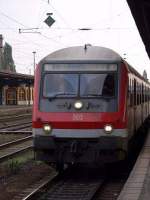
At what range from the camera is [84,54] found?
11.7 m

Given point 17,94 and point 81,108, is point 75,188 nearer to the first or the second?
point 81,108

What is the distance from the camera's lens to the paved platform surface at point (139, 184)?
8016 mm

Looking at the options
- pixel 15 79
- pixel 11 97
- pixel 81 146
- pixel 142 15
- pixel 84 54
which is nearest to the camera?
pixel 81 146

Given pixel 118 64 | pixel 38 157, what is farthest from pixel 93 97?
pixel 38 157

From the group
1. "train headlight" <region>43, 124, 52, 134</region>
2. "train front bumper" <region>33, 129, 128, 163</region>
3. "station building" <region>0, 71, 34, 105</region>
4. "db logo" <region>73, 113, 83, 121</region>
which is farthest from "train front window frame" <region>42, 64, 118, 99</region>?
"station building" <region>0, 71, 34, 105</region>

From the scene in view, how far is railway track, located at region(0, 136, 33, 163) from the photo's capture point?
14764 mm

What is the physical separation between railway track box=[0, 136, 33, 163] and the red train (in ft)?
10.8

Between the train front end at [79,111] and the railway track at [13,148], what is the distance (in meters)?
3.26

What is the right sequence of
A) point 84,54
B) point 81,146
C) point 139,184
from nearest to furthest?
point 139,184 → point 81,146 → point 84,54

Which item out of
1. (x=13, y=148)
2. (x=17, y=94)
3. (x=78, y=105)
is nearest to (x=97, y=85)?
(x=78, y=105)

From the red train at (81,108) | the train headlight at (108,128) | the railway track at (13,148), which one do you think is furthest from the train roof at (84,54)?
the railway track at (13,148)

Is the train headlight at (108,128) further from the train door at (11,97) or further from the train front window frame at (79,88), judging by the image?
the train door at (11,97)

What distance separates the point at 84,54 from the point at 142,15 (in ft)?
9.56

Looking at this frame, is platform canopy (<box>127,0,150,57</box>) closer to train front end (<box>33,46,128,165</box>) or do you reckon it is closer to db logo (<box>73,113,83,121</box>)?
train front end (<box>33,46,128,165</box>)
